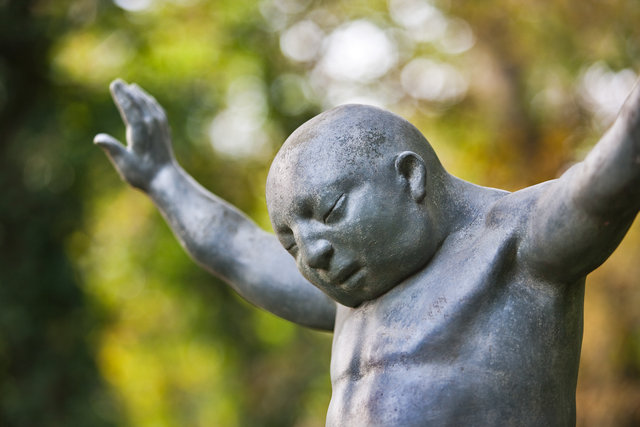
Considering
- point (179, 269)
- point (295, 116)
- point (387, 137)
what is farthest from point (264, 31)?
point (387, 137)

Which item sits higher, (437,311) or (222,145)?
(437,311)

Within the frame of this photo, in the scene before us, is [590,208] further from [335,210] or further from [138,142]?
[138,142]

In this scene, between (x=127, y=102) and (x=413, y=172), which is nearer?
(x=413, y=172)

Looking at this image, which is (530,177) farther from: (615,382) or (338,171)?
(338,171)

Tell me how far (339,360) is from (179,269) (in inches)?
325

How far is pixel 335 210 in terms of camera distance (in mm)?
2014

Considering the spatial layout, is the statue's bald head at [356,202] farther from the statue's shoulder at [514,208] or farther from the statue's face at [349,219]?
the statue's shoulder at [514,208]

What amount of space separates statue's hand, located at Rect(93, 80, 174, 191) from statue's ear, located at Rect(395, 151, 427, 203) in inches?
43.1

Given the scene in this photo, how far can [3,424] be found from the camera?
6.83 meters

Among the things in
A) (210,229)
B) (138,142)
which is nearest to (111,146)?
(138,142)

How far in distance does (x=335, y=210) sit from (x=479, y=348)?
1.60 feet

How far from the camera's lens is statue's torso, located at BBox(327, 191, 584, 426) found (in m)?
1.96

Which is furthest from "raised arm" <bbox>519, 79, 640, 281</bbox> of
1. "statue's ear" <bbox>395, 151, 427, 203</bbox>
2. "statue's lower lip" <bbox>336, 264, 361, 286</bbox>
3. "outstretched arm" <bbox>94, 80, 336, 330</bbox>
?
"outstretched arm" <bbox>94, 80, 336, 330</bbox>

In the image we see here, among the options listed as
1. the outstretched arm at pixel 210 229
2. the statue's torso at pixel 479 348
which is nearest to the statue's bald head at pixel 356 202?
the statue's torso at pixel 479 348
